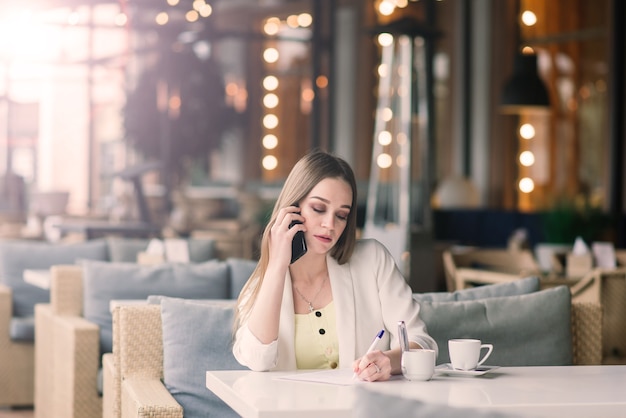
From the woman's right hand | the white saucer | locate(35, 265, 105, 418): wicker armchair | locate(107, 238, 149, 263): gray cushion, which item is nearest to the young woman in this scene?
the woman's right hand

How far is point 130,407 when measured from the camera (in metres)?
3.00

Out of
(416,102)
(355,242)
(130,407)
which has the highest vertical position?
(416,102)

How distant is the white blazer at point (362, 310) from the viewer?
286 cm

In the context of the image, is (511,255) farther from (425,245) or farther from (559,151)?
(559,151)

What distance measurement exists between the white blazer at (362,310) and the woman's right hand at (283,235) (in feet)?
0.46

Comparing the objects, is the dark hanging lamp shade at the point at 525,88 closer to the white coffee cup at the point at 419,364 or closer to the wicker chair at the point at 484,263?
the wicker chair at the point at 484,263

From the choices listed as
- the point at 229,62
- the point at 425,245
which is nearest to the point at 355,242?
the point at 425,245

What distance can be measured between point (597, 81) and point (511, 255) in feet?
15.5

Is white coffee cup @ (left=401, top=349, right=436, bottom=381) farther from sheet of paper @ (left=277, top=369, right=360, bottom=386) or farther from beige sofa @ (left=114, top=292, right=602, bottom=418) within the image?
beige sofa @ (left=114, top=292, right=602, bottom=418)

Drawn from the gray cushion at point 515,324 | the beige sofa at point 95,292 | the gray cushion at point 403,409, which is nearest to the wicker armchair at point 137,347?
the gray cushion at point 515,324

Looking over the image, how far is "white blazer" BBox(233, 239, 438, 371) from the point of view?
113 inches

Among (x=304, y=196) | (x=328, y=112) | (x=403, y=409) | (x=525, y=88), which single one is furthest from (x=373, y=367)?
(x=328, y=112)

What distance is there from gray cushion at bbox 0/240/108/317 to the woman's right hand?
11.9 feet

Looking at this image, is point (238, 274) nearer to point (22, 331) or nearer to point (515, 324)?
point (22, 331)
